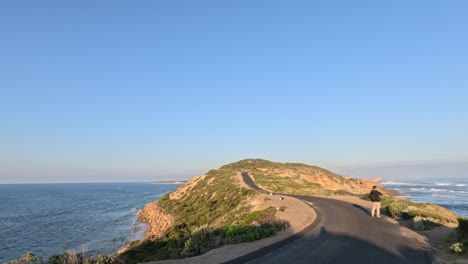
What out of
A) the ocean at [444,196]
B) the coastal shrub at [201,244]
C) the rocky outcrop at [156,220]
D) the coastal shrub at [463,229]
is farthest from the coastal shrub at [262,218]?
the ocean at [444,196]

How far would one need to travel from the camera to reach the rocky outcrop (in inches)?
→ 1604

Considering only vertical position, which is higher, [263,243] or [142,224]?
[263,243]

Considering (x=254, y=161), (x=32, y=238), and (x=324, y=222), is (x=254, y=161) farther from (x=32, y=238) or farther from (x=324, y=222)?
(x=324, y=222)

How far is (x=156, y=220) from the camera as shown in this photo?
50.0m

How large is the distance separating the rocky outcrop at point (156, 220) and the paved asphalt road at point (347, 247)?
2630cm

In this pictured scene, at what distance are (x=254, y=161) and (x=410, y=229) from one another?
105556 millimetres

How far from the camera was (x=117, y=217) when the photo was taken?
5841cm

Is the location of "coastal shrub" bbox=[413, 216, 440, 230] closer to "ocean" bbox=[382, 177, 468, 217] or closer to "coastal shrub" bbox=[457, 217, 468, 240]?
"coastal shrub" bbox=[457, 217, 468, 240]

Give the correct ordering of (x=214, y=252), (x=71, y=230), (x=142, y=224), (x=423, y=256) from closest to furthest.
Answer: (x=423, y=256)
(x=214, y=252)
(x=71, y=230)
(x=142, y=224)

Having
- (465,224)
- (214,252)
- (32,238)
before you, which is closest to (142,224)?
(32,238)

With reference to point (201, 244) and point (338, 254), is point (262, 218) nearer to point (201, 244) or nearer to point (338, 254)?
point (201, 244)

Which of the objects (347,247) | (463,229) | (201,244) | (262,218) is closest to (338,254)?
(347,247)

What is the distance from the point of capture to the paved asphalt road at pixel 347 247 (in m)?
11.6

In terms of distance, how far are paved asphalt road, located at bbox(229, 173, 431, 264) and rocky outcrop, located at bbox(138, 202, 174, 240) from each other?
1035 inches
